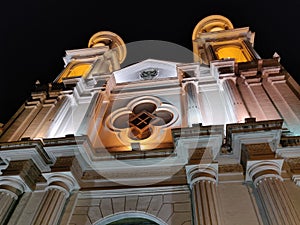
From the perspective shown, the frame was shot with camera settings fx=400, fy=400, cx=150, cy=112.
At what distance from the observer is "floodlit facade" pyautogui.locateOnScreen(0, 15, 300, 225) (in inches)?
425

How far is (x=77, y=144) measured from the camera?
12.7 meters

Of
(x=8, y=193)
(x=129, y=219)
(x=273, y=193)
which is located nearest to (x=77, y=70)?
(x=8, y=193)

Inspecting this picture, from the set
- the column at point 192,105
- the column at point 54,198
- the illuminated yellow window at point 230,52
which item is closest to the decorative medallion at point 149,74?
the column at point 192,105

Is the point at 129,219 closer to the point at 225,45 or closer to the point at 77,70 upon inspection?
the point at 77,70

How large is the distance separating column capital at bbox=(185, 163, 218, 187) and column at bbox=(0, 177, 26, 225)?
501cm

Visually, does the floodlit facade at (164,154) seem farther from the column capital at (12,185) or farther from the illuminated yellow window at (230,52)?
the illuminated yellow window at (230,52)

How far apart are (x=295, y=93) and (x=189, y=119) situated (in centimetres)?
478

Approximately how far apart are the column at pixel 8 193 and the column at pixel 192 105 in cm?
610

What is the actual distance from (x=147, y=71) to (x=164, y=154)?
975 centimetres

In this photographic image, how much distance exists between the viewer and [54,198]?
11102mm

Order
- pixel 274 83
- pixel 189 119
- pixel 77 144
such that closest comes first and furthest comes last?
pixel 77 144
pixel 189 119
pixel 274 83

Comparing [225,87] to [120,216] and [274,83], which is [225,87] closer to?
[274,83]

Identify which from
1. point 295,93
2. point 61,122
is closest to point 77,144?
point 61,122

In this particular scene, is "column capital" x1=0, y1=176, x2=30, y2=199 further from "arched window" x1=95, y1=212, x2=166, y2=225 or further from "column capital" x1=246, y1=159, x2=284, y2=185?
"column capital" x1=246, y1=159, x2=284, y2=185
